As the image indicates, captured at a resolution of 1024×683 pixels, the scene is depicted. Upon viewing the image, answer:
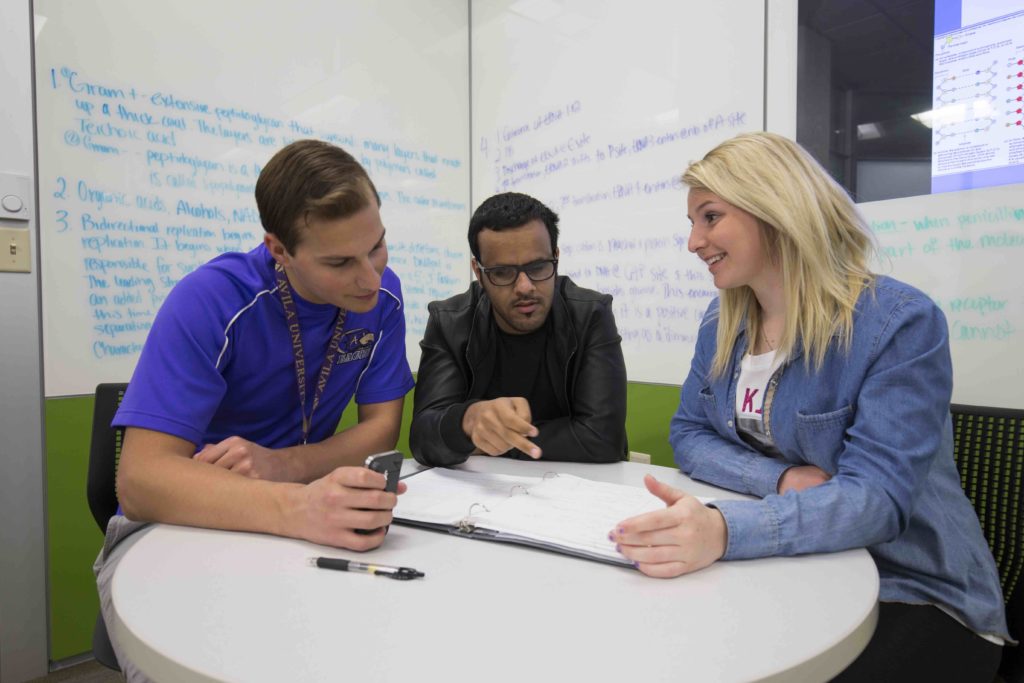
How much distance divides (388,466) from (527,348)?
100cm

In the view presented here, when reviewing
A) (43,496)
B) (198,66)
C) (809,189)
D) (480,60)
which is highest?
(480,60)

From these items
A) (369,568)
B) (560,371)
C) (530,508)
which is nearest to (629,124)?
(560,371)

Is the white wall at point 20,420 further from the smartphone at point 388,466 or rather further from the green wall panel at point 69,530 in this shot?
the smartphone at point 388,466

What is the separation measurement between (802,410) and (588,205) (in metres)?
1.88

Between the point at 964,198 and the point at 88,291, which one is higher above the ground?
the point at 964,198

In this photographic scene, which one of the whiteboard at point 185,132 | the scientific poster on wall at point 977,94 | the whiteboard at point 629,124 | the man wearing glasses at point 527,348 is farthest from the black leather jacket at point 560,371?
the whiteboard at point 185,132

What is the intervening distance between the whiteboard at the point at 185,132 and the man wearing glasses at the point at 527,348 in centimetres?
128

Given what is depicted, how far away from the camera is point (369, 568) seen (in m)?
0.77

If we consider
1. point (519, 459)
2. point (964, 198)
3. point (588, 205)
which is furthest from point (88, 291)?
point (964, 198)

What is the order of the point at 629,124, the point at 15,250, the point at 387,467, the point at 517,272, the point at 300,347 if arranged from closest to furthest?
the point at 387,467, the point at 300,347, the point at 517,272, the point at 15,250, the point at 629,124

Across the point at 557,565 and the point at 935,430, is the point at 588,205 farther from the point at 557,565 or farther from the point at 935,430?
the point at 557,565

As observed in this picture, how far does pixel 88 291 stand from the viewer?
7.16ft

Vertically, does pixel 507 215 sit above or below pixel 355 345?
above

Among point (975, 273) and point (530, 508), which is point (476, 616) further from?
point (975, 273)
